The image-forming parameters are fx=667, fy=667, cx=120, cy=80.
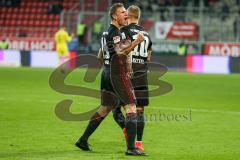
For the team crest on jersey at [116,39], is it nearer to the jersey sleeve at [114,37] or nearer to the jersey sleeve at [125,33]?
the jersey sleeve at [114,37]

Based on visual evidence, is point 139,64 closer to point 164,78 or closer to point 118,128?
point 118,128

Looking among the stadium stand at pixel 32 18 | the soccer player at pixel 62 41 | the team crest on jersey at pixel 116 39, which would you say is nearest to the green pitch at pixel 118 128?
the team crest on jersey at pixel 116 39

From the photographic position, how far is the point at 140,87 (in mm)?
10820

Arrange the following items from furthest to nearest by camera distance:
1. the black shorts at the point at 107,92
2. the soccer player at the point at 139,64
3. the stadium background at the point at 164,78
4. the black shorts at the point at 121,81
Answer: the stadium background at the point at 164,78 < the soccer player at the point at 139,64 < the black shorts at the point at 107,92 < the black shorts at the point at 121,81

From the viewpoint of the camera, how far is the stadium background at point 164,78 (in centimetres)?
1109

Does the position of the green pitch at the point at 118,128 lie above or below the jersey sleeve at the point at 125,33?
below

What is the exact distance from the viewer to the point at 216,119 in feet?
48.6

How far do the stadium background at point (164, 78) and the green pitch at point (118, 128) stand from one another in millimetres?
18

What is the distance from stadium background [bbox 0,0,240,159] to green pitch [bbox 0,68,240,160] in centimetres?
2

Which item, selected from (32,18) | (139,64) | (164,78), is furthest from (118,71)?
(32,18)

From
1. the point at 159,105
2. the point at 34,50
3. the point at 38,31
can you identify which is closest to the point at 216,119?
the point at 159,105

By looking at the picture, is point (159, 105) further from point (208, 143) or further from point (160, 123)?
point (208, 143)

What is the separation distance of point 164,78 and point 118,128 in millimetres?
14331

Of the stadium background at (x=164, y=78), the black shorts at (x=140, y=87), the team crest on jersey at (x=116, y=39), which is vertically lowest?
the stadium background at (x=164, y=78)
